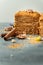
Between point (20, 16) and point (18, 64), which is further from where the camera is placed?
point (20, 16)

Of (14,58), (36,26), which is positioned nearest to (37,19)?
(36,26)

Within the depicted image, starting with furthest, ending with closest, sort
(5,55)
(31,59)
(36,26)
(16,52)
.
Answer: (36,26), (16,52), (5,55), (31,59)

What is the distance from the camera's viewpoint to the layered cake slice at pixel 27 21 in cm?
301

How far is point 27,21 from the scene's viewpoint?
3045mm

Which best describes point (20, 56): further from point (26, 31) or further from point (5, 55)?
point (26, 31)

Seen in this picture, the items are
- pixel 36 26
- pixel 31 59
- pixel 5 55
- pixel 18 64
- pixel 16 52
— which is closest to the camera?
pixel 18 64

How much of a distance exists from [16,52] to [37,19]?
1.44 m

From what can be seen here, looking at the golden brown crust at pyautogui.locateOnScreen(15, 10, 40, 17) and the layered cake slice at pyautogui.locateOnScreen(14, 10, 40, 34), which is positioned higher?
the golden brown crust at pyautogui.locateOnScreen(15, 10, 40, 17)

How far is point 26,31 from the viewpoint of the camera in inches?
121

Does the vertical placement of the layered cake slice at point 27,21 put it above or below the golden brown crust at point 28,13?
below

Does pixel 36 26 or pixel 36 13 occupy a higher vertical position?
pixel 36 13

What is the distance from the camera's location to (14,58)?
4.75ft

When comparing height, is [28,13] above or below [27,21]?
above

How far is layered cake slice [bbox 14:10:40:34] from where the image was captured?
9.89ft
